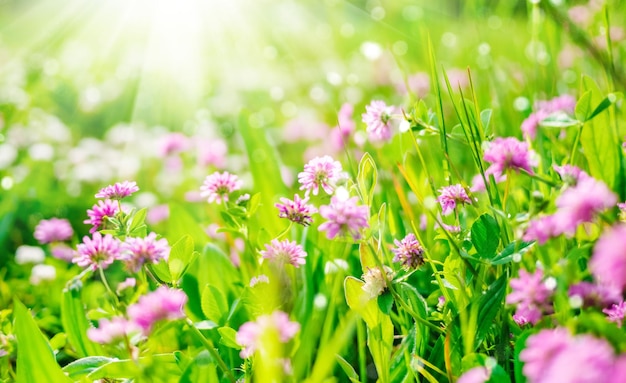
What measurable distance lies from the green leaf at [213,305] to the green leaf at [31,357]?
0.22 metres

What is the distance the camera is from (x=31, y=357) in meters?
0.71

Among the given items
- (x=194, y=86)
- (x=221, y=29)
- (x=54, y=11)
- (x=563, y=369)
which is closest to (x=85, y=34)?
(x=54, y=11)

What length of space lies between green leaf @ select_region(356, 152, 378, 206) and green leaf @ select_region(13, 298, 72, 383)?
0.44 metres

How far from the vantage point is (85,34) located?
5.06 m

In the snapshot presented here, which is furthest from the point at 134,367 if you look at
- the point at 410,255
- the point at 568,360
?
the point at 568,360

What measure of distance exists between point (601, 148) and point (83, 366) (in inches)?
35.1

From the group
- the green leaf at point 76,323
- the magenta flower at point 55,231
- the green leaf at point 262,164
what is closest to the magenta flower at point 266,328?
the green leaf at point 76,323

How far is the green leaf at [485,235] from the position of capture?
29.1 inches

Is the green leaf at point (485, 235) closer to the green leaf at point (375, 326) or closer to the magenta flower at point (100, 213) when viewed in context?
the green leaf at point (375, 326)

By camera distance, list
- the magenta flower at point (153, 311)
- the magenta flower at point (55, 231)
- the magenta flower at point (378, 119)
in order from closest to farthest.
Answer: the magenta flower at point (153, 311) → the magenta flower at point (378, 119) → the magenta flower at point (55, 231)

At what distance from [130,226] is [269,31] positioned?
3584 mm

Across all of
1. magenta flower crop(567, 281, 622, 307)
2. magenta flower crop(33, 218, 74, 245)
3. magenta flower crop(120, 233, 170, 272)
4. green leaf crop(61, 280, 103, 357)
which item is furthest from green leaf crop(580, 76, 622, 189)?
magenta flower crop(33, 218, 74, 245)

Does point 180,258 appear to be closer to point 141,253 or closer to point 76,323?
point 141,253

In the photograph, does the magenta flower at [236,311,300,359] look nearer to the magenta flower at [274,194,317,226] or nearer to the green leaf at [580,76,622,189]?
the magenta flower at [274,194,317,226]
